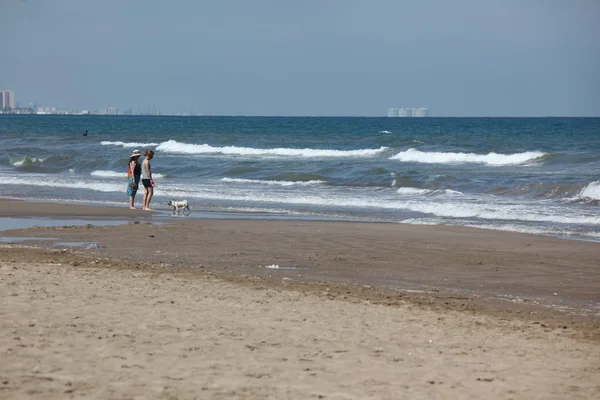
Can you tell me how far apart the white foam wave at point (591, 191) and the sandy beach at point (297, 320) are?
9065mm

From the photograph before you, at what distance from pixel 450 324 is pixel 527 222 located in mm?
9920

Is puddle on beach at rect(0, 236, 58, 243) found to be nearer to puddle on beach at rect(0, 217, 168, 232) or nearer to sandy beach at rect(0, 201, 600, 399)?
sandy beach at rect(0, 201, 600, 399)

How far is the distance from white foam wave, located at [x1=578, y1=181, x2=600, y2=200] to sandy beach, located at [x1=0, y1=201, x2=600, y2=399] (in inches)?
357

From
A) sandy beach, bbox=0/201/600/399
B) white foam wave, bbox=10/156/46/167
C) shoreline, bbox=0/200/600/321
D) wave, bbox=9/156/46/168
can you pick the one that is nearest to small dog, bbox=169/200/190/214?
shoreline, bbox=0/200/600/321

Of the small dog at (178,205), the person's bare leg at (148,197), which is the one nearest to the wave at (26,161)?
the person's bare leg at (148,197)

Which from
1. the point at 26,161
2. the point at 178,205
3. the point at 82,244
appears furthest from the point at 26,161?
the point at 82,244

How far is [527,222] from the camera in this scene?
16.8m

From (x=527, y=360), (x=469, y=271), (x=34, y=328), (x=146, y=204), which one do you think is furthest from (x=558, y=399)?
(x=146, y=204)

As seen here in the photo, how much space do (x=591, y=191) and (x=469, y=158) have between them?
18.0 metres

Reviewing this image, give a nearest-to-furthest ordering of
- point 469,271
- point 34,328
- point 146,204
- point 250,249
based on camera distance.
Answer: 1. point 34,328
2. point 469,271
3. point 250,249
4. point 146,204

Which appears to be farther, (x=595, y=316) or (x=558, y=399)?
(x=595, y=316)

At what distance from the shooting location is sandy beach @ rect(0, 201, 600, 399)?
552 cm

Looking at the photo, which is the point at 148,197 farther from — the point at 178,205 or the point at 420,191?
the point at 420,191

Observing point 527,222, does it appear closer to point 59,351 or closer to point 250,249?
point 250,249
